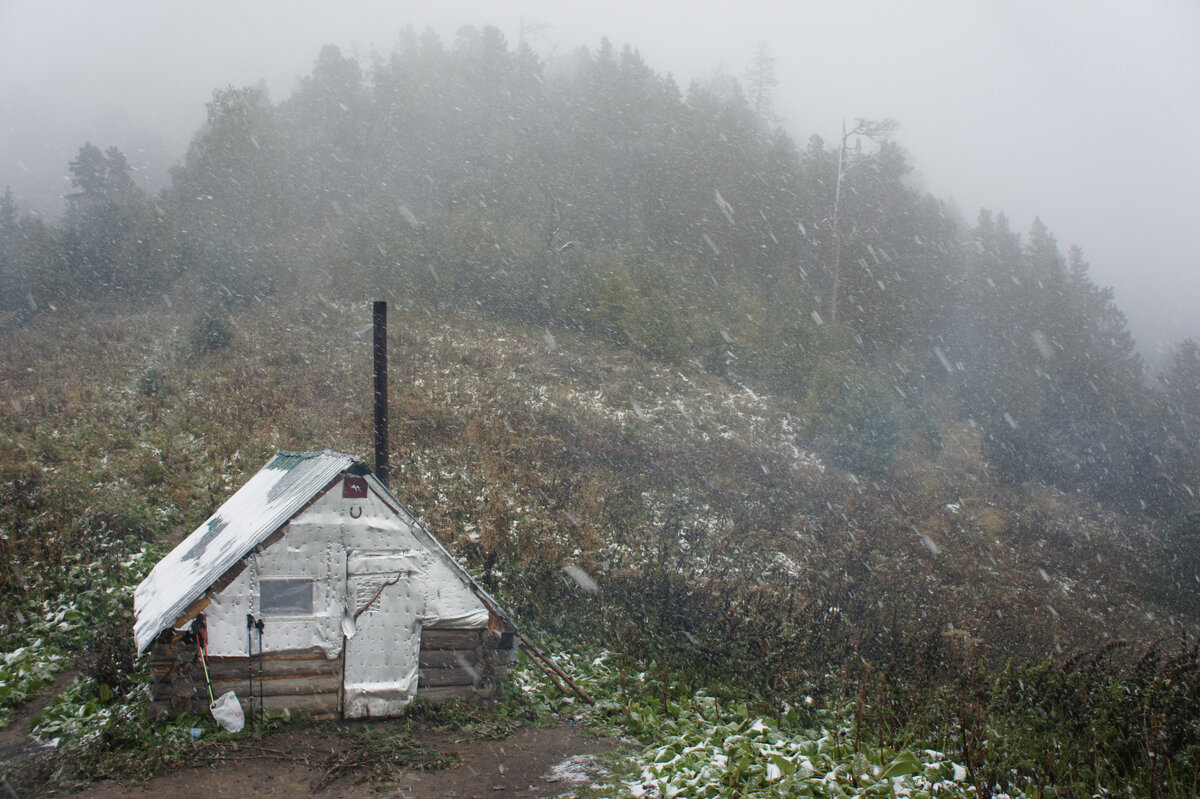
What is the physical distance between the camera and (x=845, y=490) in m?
24.0

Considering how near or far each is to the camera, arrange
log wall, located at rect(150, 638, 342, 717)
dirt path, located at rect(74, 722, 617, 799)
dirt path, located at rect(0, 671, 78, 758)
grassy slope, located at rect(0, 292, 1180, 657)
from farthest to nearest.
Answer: grassy slope, located at rect(0, 292, 1180, 657), log wall, located at rect(150, 638, 342, 717), dirt path, located at rect(0, 671, 78, 758), dirt path, located at rect(74, 722, 617, 799)

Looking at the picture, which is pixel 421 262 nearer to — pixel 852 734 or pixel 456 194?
pixel 456 194

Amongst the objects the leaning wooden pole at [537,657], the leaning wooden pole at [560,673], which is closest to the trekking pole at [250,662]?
the leaning wooden pole at [537,657]

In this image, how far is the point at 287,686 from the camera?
8.57 m

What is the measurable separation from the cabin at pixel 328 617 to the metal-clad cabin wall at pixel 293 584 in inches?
0.5

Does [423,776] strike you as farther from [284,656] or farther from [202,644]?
[202,644]

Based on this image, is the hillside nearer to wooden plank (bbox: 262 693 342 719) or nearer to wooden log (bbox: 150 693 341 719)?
wooden log (bbox: 150 693 341 719)

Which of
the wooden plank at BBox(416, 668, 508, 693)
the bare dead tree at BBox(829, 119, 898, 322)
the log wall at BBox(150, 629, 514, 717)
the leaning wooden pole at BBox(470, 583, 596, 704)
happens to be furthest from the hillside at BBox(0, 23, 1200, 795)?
the wooden plank at BBox(416, 668, 508, 693)

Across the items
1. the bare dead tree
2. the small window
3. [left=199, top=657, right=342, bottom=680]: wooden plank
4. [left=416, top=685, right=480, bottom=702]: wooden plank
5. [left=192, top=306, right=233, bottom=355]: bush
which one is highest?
the bare dead tree

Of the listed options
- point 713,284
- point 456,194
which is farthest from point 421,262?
point 713,284

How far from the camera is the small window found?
841 cm

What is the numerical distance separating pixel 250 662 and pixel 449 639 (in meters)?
2.54

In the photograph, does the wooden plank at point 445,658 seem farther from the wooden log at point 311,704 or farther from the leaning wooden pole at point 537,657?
the wooden log at point 311,704

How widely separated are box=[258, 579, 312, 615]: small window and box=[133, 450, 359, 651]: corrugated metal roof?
0.58m
